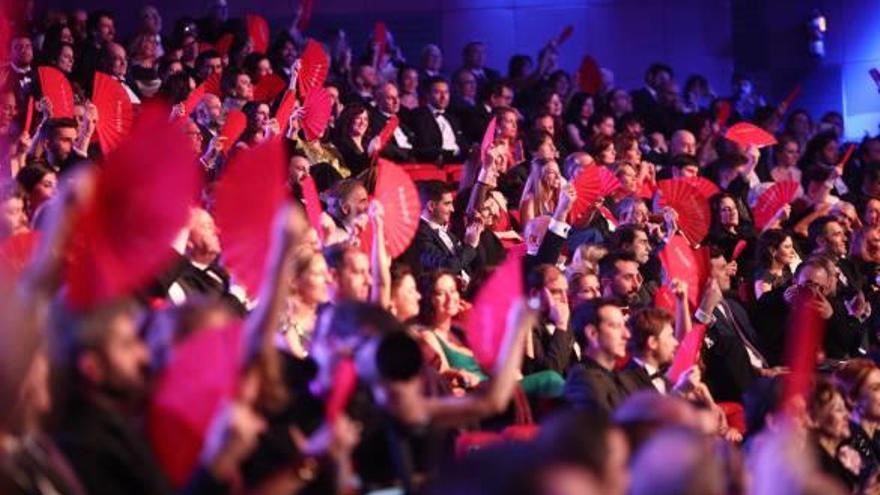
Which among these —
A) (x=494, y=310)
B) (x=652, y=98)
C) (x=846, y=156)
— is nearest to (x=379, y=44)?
(x=652, y=98)

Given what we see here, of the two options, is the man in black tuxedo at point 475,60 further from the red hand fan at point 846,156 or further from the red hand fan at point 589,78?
the red hand fan at point 846,156

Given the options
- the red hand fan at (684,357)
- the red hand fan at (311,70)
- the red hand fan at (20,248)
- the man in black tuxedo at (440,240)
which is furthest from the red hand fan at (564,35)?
the red hand fan at (20,248)

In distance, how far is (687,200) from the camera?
796 centimetres

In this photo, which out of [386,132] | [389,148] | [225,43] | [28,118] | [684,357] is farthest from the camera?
[225,43]

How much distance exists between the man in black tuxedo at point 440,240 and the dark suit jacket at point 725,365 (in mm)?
1023

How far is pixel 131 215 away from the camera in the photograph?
3.15m

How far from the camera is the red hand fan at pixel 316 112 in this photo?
305 inches

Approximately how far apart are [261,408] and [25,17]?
648 centimetres

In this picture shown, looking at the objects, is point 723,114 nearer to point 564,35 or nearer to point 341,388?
point 564,35

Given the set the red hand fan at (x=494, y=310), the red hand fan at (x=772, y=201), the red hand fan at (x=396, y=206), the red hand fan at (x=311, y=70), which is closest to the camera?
the red hand fan at (x=494, y=310)

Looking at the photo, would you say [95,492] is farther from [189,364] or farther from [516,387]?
[516,387]

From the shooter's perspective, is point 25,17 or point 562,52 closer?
point 25,17

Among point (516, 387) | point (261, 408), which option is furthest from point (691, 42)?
point (261, 408)

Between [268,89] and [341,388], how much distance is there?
519 centimetres
